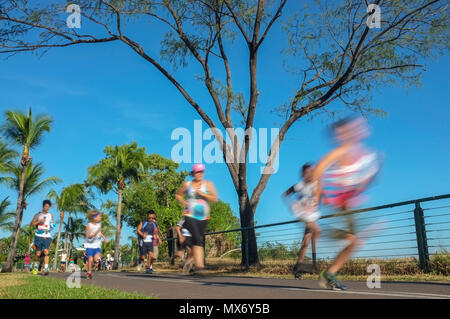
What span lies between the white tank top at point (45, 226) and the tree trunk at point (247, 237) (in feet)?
20.9

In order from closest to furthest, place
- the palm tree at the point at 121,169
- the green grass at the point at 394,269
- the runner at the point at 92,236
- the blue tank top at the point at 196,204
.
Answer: the blue tank top at the point at 196,204 < the green grass at the point at 394,269 < the runner at the point at 92,236 < the palm tree at the point at 121,169

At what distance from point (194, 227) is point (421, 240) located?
502 centimetres

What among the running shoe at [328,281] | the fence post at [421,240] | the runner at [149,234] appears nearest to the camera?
the running shoe at [328,281]

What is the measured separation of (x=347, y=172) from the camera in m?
4.95

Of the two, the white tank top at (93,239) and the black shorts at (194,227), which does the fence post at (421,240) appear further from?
the white tank top at (93,239)

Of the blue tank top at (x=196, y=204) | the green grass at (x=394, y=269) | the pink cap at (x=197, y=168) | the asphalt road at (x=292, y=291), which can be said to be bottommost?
the asphalt road at (x=292, y=291)

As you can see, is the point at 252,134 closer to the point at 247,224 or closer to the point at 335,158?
the point at 247,224

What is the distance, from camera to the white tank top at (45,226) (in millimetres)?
12234

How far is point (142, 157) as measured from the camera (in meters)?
38.0

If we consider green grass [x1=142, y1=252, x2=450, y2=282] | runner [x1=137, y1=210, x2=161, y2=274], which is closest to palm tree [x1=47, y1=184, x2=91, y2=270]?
runner [x1=137, y1=210, x2=161, y2=274]

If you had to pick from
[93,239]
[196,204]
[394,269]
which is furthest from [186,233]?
[394,269]

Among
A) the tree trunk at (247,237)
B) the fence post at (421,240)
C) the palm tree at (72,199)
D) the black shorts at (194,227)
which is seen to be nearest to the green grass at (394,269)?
the fence post at (421,240)
